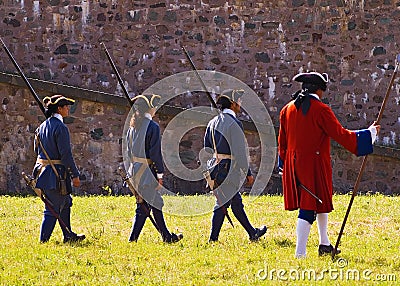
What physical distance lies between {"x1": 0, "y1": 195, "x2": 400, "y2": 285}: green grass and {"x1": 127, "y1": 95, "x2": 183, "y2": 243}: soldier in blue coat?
0.75 ft

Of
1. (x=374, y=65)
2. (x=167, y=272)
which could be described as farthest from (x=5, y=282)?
(x=374, y=65)

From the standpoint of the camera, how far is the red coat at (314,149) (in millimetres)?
7484

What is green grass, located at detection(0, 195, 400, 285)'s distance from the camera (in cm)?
701

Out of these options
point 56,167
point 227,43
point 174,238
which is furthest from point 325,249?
point 227,43

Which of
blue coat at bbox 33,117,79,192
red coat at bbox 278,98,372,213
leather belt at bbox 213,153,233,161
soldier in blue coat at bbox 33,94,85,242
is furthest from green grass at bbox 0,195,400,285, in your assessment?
leather belt at bbox 213,153,233,161

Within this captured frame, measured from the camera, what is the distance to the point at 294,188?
25.0 feet

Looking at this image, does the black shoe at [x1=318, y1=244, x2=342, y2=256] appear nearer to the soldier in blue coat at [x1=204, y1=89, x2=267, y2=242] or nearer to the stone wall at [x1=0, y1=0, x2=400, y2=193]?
the soldier in blue coat at [x1=204, y1=89, x2=267, y2=242]

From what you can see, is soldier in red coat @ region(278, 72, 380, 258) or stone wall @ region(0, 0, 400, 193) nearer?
soldier in red coat @ region(278, 72, 380, 258)
